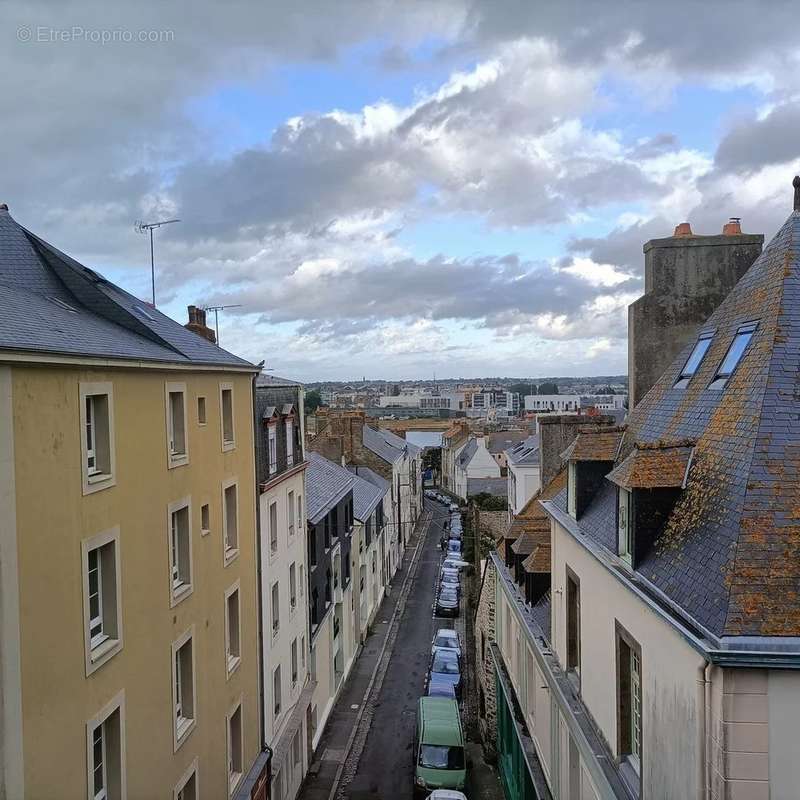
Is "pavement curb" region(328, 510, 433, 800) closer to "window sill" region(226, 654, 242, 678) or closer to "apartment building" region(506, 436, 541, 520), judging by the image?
"window sill" region(226, 654, 242, 678)

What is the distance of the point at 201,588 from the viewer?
16.0 m

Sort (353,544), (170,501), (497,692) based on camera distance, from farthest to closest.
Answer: (353,544) < (497,692) < (170,501)

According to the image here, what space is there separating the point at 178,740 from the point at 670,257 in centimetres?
1507

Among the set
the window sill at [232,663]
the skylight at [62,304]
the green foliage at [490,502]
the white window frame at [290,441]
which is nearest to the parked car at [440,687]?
the white window frame at [290,441]

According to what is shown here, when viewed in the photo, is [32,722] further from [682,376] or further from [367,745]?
[367,745]

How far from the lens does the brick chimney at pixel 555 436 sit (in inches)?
905

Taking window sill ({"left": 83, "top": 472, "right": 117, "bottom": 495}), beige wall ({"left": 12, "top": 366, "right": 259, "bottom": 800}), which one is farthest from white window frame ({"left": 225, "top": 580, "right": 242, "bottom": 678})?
window sill ({"left": 83, "top": 472, "right": 117, "bottom": 495})

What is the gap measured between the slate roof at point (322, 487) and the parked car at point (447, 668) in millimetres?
8693

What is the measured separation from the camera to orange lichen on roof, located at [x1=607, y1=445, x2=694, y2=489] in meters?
9.59

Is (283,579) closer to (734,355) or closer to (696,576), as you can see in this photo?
(734,355)

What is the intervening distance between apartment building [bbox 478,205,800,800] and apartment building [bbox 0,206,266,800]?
25.4 feet

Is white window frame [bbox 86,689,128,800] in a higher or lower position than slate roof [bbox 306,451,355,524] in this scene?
lower

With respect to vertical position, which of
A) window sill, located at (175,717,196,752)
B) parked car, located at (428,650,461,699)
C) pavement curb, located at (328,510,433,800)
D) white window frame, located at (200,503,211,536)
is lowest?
pavement curb, located at (328,510,433,800)

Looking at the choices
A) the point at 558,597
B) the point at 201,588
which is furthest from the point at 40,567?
the point at 558,597
